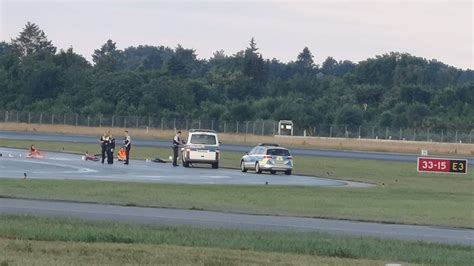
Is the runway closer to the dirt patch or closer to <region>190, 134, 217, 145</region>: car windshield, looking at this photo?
<region>190, 134, 217, 145</region>: car windshield

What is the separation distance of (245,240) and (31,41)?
5613 inches

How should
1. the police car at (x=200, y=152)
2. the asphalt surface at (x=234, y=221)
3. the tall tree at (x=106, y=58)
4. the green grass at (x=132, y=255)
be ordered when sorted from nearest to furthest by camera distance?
the green grass at (x=132, y=255), the asphalt surface at (x=234, y=221), the police car at (x=200, y=152), the tall tree at (x=106, y=58)

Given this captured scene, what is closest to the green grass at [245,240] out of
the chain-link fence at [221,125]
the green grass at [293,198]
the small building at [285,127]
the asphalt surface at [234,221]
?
the asphalt surface at [234,221]

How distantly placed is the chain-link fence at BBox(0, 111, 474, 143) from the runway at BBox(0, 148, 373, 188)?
2013 inches

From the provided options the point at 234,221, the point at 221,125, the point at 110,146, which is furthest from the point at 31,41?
the point at 234,221

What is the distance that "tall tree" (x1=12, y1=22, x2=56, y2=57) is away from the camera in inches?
6176

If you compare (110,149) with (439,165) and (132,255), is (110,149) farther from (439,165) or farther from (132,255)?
(132,255)

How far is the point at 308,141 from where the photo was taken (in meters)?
104

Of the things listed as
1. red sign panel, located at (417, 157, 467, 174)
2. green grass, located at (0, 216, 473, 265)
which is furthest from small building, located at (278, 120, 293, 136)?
green grass, located at (0, 216, 473, 265)

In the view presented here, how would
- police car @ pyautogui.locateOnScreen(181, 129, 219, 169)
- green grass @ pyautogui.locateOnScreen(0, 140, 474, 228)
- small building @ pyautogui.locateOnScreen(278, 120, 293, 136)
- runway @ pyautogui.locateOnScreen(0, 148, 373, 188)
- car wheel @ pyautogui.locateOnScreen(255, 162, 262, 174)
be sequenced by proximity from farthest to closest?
small building @ pyautogui.locateOnScreen(278, 120, 293, 136) < police car @ pyautogui.locateOnScreen(181, 129, 219, 169) < car wheel @ pyautogui.locateOnScreen(255, 162, 262, 174) < runway @ pyautogui.locateOnScreen(0, 148, 373, 188) < green grass @ pyautogui.locateOnScreen(0, 140, 474, 228)

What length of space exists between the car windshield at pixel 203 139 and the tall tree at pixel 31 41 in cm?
10354

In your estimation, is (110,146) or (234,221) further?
(110,146)

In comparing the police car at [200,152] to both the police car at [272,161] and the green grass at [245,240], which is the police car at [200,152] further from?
the green grass at [245,240]

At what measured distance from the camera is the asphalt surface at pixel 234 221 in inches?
953
